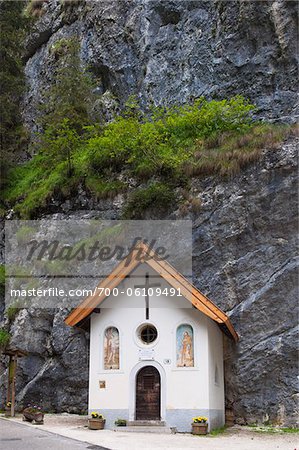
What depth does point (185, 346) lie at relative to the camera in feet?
49.8

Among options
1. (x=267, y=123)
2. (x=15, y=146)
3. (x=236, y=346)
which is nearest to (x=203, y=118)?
(x=267, y=123)

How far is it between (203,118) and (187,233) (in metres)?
5.99

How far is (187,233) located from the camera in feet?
64.5

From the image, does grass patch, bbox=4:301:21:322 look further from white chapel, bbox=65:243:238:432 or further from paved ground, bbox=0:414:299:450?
paved ground, bbox=0:414:299:450

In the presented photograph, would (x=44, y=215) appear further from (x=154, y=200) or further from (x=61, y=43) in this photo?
(x=61, y=43)

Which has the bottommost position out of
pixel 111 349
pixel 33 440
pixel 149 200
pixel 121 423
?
pixel 121 423

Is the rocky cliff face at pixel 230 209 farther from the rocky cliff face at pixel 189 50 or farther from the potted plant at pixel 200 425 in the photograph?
the potted plant at pixel 200 425

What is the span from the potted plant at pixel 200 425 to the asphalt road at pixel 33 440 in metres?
3.97

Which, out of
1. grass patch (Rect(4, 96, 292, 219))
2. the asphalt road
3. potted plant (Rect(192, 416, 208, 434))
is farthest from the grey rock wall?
the asphalt road

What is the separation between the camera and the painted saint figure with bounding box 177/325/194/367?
49.3ft

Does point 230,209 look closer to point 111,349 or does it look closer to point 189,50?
point 111,349

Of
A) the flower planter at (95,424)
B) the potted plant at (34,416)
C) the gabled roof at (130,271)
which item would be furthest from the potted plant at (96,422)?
the gabled roof at (130,271)

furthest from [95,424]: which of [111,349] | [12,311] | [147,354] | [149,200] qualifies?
[149,200]

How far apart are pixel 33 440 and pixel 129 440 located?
89.0 inches
